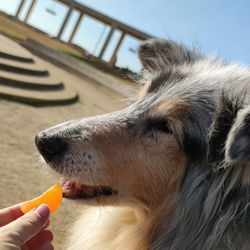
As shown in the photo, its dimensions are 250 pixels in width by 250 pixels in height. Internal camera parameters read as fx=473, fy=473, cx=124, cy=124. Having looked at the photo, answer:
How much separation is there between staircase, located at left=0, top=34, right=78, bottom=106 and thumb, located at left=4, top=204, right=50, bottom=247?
512 centimetres

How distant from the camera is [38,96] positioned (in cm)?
786

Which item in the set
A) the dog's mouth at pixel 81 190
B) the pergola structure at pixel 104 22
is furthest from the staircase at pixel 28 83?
the pergola structure at pixel 104 22

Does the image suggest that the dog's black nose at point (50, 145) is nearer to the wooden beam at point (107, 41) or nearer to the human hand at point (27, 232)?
the human hand at point (27, 232)

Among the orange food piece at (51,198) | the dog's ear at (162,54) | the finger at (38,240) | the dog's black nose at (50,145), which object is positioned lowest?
the finger at (38,240)

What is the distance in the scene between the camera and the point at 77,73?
12.4 m

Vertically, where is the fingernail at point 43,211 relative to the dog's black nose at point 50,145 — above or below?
below

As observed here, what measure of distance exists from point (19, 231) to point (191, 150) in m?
1.04

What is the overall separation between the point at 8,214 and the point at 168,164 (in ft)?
2.98

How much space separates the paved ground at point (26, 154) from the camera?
4.63 meters

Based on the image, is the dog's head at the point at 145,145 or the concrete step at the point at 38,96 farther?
the concrete step at the point at 38,96

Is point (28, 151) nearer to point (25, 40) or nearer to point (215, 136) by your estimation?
point (215, 136)

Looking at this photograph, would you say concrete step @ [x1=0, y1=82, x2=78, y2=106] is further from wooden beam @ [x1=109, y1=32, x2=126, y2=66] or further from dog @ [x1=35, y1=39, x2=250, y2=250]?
wooden beam @ [x1=109, y1=32, x2=126, y2=66]

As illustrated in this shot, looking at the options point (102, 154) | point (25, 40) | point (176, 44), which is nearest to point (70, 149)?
point (102, 154)

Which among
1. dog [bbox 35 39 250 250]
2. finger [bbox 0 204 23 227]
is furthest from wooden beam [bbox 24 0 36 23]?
finger [bbox 0 204 23 227]
